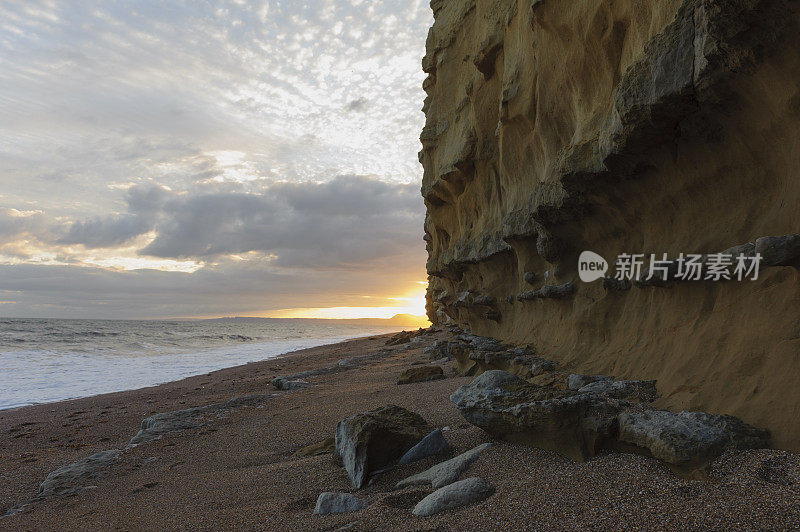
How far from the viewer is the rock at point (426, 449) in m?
4.12

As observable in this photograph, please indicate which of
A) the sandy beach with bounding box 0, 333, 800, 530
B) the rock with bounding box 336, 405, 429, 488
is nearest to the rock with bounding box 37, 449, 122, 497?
the sandy beach with bounding box 0, 333, 800, 530

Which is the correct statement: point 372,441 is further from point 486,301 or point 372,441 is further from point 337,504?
point 486,301

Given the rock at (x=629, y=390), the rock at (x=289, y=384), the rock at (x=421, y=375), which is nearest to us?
the rock at (x=629, y=390)

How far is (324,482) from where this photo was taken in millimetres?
4078

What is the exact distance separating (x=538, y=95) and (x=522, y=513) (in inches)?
267

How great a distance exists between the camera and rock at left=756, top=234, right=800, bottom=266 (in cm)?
298

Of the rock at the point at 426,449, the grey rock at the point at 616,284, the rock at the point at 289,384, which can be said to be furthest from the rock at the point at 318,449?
the rock at the point at 289,384

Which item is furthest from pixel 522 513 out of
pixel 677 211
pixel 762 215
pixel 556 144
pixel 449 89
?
pixel 449 89

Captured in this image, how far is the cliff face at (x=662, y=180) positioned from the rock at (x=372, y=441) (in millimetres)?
2376

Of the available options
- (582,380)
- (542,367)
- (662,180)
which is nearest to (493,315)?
(542,367)

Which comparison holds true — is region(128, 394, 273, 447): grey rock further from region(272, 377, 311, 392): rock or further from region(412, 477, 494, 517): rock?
region(412, 477, 494, 517): rock

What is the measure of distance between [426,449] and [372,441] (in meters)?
0.53

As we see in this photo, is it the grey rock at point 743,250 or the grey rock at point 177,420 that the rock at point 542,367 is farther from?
the grey rock at point 177,420

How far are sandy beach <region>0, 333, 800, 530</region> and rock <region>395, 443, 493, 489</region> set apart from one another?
95mm
